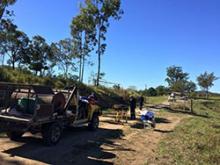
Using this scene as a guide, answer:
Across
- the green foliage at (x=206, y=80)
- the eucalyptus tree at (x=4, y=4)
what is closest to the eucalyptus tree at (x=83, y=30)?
the eucalyptus tree at (x=4, y=4)

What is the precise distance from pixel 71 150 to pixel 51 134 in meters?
0.91

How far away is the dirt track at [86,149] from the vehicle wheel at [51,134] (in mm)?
220

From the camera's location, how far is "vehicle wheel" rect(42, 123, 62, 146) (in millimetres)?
11828

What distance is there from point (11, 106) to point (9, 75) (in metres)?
15.2

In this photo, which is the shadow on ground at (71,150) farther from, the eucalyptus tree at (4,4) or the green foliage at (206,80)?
the green foliage at (206,80)

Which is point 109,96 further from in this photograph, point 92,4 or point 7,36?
point 7,36

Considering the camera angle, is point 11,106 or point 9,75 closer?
point 11,106

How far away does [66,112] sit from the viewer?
13.5 meters

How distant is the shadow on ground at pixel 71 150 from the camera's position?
10.4 metres

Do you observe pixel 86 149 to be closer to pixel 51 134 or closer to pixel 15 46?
pixel 51 134

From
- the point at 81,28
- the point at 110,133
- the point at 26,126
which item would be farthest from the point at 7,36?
the point at 26,126

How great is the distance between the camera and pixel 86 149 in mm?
12023

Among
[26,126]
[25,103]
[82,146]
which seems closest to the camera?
[26,126]

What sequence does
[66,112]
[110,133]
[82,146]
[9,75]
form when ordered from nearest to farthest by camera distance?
[82,146]
[66,112]
[110,133]
[9,75]
